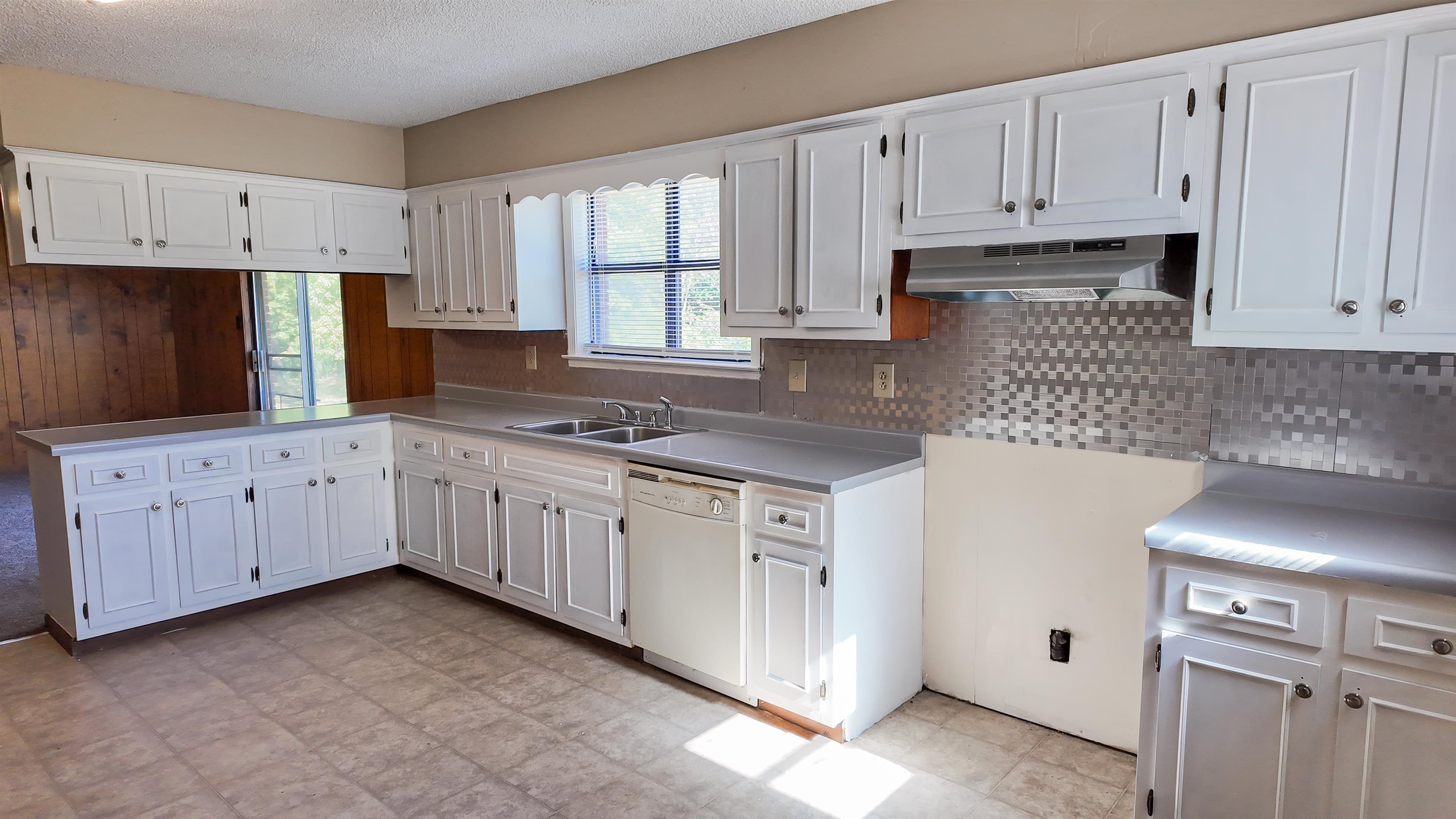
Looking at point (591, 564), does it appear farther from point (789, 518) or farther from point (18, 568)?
point (18, 568)

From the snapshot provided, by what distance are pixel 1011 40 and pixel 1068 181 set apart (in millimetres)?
526

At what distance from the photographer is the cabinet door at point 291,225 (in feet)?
13.8

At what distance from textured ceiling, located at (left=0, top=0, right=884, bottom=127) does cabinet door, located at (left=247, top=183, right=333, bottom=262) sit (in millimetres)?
475

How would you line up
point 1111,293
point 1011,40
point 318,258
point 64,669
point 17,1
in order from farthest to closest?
point 318,258 < point 64,669 < point 17,1 < point 1011,40 < point 1111,293

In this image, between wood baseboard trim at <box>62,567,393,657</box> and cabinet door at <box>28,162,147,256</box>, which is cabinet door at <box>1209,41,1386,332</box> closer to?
wood baseboard trim at <box>62,567,393,657</box>

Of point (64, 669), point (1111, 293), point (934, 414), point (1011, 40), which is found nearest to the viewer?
point (1111, 293)

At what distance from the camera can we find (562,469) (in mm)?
3451

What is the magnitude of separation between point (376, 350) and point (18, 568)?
2516 millimetres

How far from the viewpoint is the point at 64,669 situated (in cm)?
330

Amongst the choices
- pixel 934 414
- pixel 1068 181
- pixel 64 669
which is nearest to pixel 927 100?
pixel 1068 181

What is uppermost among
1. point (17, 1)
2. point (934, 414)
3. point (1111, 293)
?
point (17, 1)

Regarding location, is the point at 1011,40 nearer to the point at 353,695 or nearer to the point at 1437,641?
the point at 1437,641

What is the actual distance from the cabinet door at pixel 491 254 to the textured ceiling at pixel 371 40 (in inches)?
20.5

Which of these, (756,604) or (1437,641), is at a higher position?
(1437,641)
